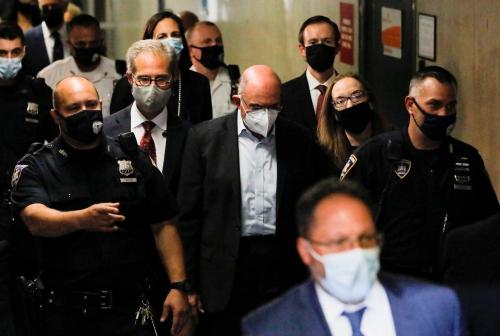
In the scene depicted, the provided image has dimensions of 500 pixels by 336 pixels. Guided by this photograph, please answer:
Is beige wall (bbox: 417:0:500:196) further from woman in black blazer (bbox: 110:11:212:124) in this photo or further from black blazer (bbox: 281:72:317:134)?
woman in black blazer (bbox: 110:11:212:124)

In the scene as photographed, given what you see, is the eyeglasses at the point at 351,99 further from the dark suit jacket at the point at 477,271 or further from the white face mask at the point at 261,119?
the dark suit jacket at the point at 477,271

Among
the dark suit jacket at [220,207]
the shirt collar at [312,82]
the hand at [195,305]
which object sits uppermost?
the shirt collar at [312,82]

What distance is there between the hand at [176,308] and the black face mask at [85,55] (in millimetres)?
3850

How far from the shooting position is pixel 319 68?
8.24 metres

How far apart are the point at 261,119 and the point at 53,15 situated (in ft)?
16.6

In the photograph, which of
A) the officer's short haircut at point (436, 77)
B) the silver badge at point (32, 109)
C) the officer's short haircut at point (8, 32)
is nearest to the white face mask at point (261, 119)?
the officer's short haircut at point (436, 77)

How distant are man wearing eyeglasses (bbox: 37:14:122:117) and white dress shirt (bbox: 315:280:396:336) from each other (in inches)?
232

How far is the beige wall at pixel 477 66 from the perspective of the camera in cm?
809

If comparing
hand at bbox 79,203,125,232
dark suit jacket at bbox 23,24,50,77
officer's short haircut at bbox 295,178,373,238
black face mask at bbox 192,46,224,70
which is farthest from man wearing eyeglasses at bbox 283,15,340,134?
officer's short haircut at bbox 295,178,373,238

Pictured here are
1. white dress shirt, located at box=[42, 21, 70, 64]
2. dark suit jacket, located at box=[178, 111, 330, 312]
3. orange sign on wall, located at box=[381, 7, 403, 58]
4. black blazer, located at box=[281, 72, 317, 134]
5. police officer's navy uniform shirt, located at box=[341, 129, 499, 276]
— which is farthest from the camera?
white dress shirt, located at box=[42, 21, 70, 64]

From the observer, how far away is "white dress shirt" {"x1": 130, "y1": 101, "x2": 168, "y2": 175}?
7.10 m

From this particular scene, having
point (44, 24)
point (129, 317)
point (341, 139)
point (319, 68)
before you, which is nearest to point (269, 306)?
point (129, 317)

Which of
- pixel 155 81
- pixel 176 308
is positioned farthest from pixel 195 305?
pixel 155 81

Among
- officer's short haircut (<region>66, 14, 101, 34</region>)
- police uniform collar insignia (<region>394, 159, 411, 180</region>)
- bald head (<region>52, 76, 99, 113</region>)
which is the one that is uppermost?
bald head (<region>52, 76, 99, 113</region>)
